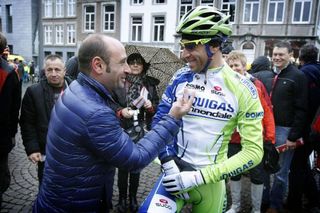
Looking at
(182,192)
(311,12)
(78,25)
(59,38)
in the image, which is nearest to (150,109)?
(182,192)

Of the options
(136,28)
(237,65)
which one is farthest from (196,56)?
(136,28)

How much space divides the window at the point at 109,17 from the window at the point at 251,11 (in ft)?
48.0

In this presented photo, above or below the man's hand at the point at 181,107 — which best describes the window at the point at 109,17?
above

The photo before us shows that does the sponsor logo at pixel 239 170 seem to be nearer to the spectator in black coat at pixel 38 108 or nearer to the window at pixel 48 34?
the spectator in black coat at pixel 38 108

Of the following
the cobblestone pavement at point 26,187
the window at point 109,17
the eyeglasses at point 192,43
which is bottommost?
the cobblestone pavement at point 26,187

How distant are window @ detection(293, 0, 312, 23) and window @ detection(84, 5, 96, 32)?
21.7m

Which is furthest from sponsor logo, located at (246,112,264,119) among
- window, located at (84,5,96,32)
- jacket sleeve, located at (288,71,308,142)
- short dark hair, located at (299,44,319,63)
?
window, located at (84,5,96,32)

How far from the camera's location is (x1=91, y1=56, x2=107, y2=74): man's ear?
5.83 ft

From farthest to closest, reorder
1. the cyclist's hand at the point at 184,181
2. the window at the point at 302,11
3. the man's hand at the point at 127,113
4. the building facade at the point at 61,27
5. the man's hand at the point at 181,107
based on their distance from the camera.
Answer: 1. the building facade at the point at 61,27
2. the window at the point at 302,11
3. the man's hand at the point at 127,113
4. the cyclist's hand at the point at 184,181
5. the man's hand at the point at 181,107

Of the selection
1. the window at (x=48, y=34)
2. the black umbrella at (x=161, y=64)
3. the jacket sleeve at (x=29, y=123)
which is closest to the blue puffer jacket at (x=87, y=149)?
the jacket sleeve at (x=29, y=123)

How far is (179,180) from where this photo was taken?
207 centimetres

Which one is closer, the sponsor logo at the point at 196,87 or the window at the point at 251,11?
the sponsor logo at the point at 196,87

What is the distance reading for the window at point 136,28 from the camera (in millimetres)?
30948

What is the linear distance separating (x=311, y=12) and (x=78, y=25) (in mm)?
24745
